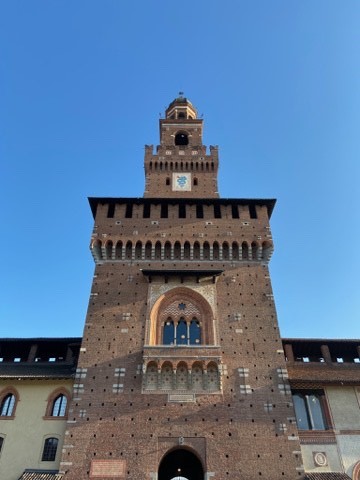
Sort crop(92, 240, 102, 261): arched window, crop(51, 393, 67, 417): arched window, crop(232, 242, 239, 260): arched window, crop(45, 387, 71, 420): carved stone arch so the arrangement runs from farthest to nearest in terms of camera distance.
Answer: crop(232, 242, 239, 260): arched window, crop(92, 240, 102, 261): arched window, crop(51, 393, 67, 417): arched window, crop(45, 387, 71, 420): carved stone arch

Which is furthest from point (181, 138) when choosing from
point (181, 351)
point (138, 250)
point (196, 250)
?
point (181, 351)

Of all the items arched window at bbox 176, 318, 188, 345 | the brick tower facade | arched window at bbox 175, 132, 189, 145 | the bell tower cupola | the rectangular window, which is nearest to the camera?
the brick tower facade

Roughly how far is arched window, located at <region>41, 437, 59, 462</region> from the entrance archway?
611cm

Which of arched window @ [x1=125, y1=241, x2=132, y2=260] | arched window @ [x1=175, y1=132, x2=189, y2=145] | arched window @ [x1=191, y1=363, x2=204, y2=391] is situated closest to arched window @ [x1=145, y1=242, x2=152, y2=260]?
arched window @ [x1=125, y1=241, x2=132, y2=260]

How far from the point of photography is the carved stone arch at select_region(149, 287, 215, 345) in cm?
2209

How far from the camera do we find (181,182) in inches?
1206

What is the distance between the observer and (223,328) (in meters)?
22.2

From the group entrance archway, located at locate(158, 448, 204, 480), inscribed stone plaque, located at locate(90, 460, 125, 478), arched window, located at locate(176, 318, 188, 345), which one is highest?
arched window, located at locate(176, 318, 188, 345)

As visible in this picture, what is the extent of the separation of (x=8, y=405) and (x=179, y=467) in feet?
33.2

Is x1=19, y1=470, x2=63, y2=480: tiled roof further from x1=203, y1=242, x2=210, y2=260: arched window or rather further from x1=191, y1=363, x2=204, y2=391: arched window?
x1=203, y1=242, x2=210, y2=260: arched window

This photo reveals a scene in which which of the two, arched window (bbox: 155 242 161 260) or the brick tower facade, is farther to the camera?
arched window (bbox: 155 242 161 260)

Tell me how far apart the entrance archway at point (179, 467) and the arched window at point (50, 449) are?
20.0 ft

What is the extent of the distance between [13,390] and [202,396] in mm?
9779

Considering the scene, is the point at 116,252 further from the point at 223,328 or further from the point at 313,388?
the point at 313,388
